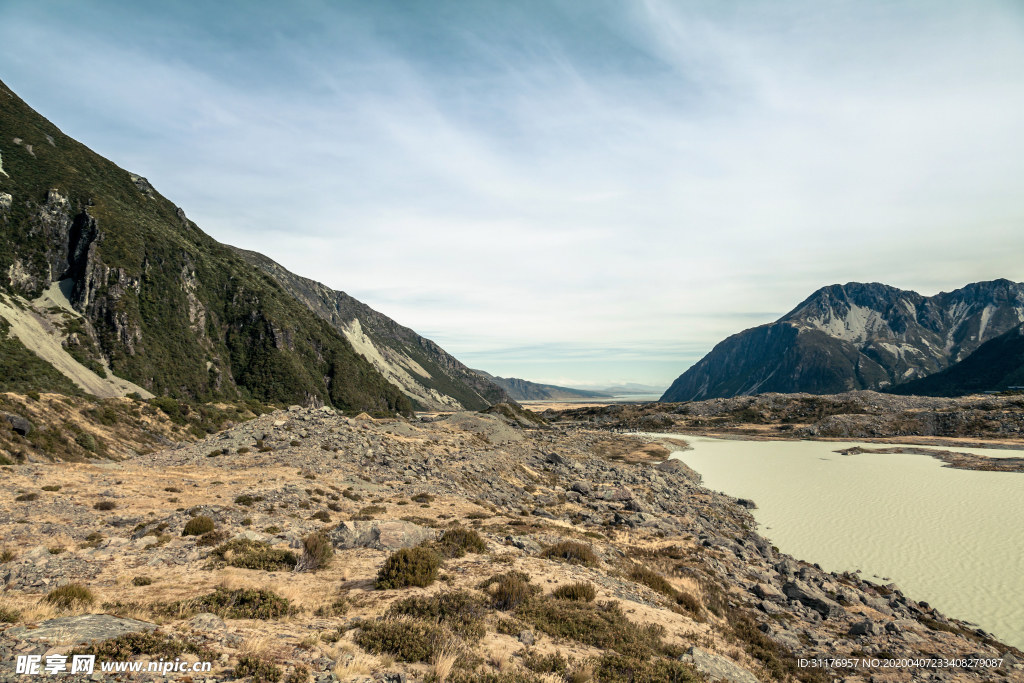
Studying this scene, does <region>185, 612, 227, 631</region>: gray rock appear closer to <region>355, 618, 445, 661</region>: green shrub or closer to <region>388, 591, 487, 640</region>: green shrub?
<region>355, 618, 445, 661</region>: green shrub

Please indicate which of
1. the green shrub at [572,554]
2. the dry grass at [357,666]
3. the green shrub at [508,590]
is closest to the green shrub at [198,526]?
the green shrub at [508,590]

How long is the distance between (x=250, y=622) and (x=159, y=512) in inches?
550

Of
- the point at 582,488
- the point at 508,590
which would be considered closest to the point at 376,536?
the point at 508,590

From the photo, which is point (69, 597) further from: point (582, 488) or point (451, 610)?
point (582, 488)

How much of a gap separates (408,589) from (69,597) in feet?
26.8

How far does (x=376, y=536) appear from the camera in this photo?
17.8 metres

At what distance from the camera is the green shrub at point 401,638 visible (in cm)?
916

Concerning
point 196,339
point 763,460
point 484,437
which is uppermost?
point 196,339

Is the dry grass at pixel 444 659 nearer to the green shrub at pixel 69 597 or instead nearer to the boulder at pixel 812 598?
the green shrub at pixel 69 597

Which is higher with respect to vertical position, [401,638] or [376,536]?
[401,638]

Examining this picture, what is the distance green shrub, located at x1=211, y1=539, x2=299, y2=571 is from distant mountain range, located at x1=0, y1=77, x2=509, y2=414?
62.9 m

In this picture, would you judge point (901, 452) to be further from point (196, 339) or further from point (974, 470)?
point (196, 339)

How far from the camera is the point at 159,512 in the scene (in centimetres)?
1992

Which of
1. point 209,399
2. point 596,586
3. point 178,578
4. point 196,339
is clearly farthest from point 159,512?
point 196,339
